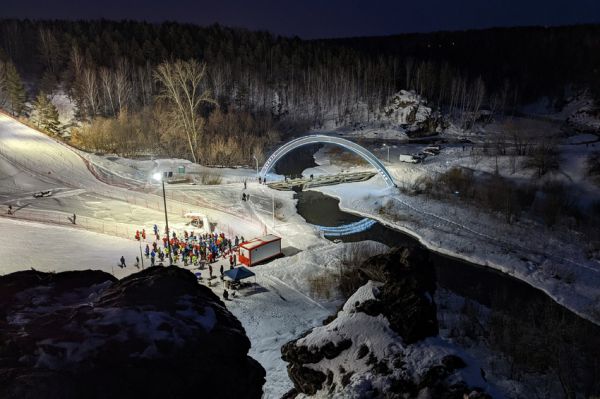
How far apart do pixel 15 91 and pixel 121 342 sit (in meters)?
81.2

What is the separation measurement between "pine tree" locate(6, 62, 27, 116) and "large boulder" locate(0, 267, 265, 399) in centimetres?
7751

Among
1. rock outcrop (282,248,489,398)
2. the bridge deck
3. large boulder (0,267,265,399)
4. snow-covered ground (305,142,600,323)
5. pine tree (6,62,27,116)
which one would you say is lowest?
snow-covered ground (305,142,600,323)

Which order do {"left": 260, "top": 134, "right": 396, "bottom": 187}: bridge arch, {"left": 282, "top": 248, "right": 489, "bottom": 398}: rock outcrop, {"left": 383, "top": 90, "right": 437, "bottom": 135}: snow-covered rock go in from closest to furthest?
{"left": 282, "top": 248, "right": 489, "bottom": 398}: rock outcrop < {"left": 260, "top": 134, "right": 396, "bottom": 187}: bridge arch < {"left": 383, "top": 90, "right": 437, "bottom": 135}: snow-covered rock

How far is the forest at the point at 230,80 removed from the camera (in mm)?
65562

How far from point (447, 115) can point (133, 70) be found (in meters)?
65.1

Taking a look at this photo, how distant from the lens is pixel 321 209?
159 ft

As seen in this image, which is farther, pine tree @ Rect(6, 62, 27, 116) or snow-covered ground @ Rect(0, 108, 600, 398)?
pine tree @ Rect(6, 62, 27, 116)

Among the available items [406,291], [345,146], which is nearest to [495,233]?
[345,146]

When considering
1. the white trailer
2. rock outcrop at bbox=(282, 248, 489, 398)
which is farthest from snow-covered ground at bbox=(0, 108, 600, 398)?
rock outcrop at bbox=(282, 248, 489, 398)

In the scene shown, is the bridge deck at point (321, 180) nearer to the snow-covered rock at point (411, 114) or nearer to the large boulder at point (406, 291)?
the snow-covered rock at point (411, 114)

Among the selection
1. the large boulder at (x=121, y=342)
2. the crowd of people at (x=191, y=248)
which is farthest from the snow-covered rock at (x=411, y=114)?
the large boulder at (x=121, y=342)

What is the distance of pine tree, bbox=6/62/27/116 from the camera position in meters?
72.9

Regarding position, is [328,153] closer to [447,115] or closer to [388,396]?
[447,115]

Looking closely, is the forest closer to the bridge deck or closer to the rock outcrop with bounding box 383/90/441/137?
the rock outcrop with bounding box 383/90/441/137
